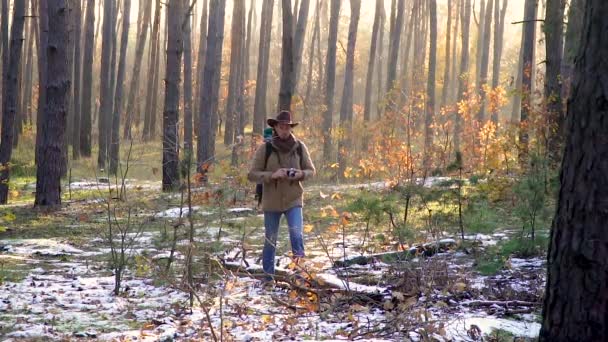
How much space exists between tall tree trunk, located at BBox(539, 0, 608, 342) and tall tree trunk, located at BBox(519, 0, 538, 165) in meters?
7.32

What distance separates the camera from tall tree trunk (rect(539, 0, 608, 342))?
3451mm

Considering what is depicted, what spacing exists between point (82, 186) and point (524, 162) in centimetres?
1089

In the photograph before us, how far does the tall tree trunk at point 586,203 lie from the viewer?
136 inches

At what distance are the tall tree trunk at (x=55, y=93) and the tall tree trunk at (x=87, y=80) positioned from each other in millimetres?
11629

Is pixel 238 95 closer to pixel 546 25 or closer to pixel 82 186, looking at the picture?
pixel 82 186

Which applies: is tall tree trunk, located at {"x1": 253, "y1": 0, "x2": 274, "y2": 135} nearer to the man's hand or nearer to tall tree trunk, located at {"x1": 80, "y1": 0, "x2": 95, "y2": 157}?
tall tree trunk, located at {"x1": 80, "y1": 0, "x2": 95, "y2": 157}

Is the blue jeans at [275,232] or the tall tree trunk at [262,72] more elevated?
the tall tree trunk at [262,72]

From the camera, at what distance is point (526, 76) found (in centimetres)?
1684

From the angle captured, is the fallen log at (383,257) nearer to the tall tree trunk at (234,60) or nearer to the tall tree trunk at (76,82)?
the tall tree trunk at (76,82)

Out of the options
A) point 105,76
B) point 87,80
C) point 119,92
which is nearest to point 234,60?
point 119,92

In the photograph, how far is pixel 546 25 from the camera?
13727mm

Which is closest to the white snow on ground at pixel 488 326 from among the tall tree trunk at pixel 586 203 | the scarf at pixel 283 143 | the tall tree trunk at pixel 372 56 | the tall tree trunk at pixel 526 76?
the tall tree trunk at pixel 586 203

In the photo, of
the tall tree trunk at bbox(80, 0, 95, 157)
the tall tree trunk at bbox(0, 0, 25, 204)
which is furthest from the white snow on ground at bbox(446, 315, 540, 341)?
the tall tree trunk at bbox(80, 0, 95, 157)

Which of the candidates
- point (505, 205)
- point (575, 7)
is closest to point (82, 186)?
point (505, 205)
